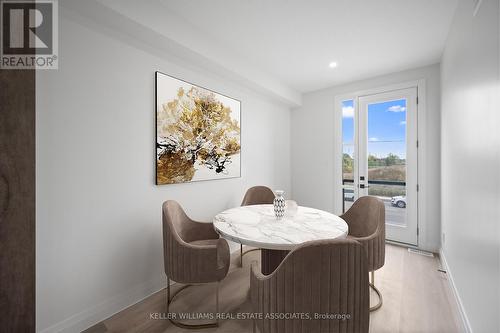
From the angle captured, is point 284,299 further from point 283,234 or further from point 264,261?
point 264,261

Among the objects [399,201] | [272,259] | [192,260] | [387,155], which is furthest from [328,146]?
[192,260]

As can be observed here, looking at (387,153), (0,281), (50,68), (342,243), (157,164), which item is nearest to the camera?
(0,281)

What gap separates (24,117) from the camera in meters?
0.85

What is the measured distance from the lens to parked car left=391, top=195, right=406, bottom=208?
10.8 ft

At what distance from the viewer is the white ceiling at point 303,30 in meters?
1.88

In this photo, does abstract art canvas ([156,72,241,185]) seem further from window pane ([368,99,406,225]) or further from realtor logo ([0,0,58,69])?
window pane ([368,99,406,225])

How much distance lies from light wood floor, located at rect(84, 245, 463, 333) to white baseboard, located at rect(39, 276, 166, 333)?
0.05 meters

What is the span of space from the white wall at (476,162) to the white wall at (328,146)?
41.5 inches

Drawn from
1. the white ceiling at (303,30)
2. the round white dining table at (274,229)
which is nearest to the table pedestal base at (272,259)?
the round white dining table at (274,229)

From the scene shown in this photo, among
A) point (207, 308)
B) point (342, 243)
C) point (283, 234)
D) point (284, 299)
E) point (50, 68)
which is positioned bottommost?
point (207, 308)

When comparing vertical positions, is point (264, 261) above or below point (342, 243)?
below

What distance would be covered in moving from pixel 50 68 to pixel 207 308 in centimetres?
227

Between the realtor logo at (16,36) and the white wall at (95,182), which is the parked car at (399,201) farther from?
the realtor logo at (16,36)

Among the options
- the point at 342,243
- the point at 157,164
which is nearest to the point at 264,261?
the point at 342,243
